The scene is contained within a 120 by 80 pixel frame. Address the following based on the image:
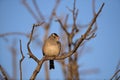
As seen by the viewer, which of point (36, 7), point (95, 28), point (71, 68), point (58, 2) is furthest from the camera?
point (36, 7)

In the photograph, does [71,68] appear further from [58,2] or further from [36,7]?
[36,7]

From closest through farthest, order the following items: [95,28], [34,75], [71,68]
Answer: [34,75] < [95,28] < [71,68]

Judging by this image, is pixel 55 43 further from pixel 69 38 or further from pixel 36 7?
pixel 36 7

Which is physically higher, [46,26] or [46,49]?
[46,26]

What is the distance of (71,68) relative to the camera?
4371 millimetres

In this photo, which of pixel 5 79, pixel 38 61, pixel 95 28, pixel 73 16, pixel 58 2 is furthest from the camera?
pixel 58 2

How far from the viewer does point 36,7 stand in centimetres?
819

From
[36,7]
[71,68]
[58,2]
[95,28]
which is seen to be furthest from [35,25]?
[36,7]

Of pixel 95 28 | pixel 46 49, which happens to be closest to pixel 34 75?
pixel 95 28

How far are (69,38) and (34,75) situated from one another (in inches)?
64.5

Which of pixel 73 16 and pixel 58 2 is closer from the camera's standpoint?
pixel 73 16

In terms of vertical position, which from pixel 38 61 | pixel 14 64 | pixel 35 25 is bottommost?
pixel 38 61

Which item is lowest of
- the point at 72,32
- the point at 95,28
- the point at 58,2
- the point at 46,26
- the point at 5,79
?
the point at 5,79

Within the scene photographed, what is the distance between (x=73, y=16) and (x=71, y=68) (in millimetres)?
979
